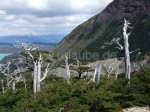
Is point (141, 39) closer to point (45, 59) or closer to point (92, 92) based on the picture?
point (45, 59)

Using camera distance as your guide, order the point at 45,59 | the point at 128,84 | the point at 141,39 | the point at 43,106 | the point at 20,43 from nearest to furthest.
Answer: the point at 43,106 → the point at 128,84 → the point at 20,43 → the point at 45,59 → the point at 141,39

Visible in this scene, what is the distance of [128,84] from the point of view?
2478 cm

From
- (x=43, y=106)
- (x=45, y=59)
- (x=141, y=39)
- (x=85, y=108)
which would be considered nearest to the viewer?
(x=85, y=108)

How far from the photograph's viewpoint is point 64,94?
79.9ft

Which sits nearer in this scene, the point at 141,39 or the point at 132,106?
the point at 132,106

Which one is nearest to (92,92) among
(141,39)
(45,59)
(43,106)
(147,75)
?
(43,106)

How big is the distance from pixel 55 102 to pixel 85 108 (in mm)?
3448

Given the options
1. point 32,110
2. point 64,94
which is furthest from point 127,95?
point 32,110

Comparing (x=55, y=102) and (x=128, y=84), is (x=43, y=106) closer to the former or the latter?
(x=55, y=102)

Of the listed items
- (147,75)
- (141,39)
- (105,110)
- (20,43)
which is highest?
(141,39)

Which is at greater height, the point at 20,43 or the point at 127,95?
the point at 20,43

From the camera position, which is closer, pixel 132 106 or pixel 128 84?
pixel 132 106

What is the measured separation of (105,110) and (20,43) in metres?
18.9

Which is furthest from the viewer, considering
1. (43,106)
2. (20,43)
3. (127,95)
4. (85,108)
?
Answer: (20,43)
